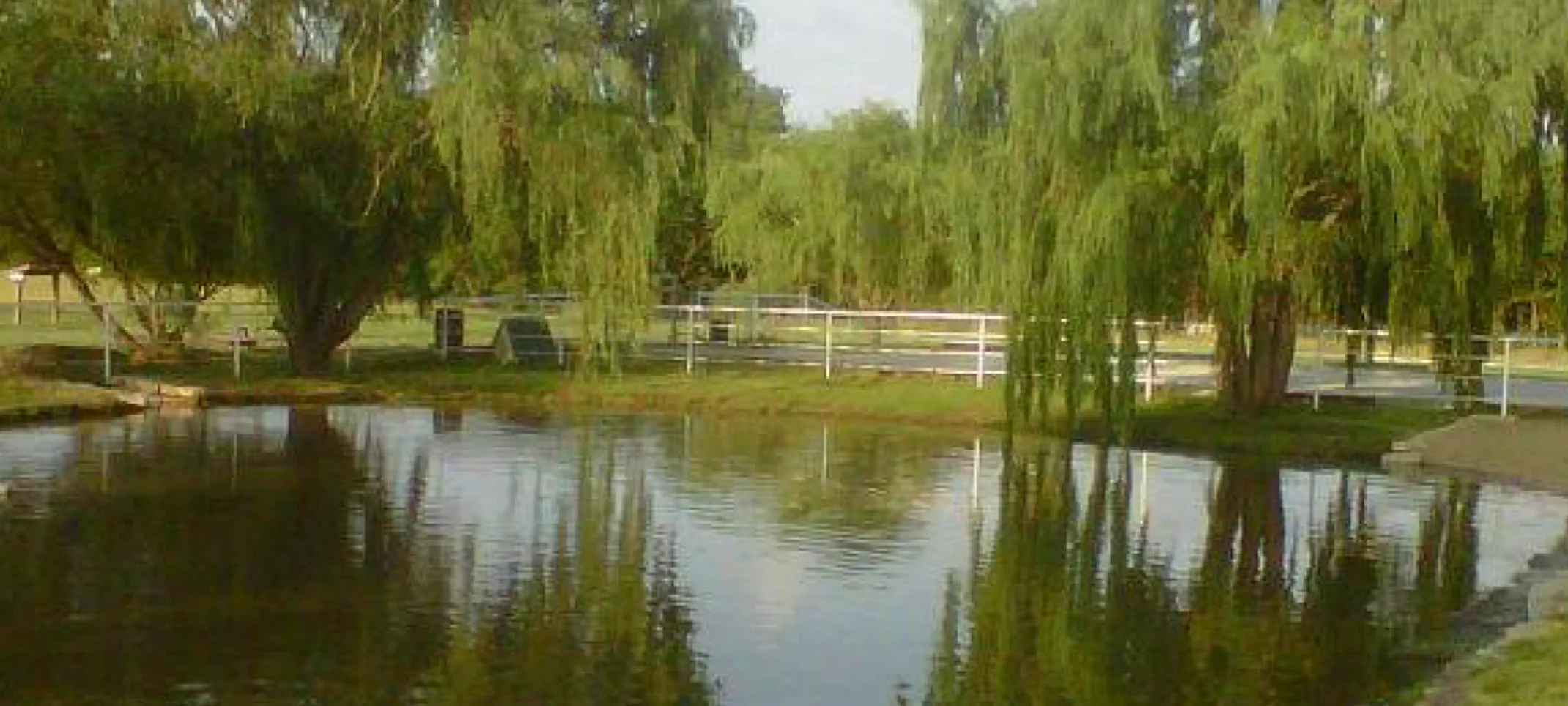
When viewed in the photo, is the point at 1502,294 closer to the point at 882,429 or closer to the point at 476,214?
the point at 882,429

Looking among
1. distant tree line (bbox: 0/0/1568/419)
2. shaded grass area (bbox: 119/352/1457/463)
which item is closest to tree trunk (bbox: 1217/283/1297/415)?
distant tree line (bbox: 0/0/1568/419)

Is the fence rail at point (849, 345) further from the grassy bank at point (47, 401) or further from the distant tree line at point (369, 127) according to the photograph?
the grassy bank at point (47, 401)

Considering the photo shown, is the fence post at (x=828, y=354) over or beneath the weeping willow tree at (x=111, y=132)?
beneath

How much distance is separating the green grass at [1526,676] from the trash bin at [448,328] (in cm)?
2734

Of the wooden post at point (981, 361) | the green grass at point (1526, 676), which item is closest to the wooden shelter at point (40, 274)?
the wooden post at point (981, 361)

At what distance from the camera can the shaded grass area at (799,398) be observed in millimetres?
23547

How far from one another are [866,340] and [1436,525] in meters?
24.8

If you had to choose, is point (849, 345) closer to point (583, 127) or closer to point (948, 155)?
point (583, 127)

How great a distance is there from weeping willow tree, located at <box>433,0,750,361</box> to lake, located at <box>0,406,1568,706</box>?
6439 millimetres

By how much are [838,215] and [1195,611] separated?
39006mm

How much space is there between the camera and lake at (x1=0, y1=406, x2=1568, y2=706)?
922cm

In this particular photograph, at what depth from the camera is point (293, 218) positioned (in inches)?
1164

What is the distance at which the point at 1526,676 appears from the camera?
28.4 ft

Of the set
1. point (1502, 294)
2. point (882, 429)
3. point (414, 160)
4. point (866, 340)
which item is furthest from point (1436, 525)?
point (866, 340)
